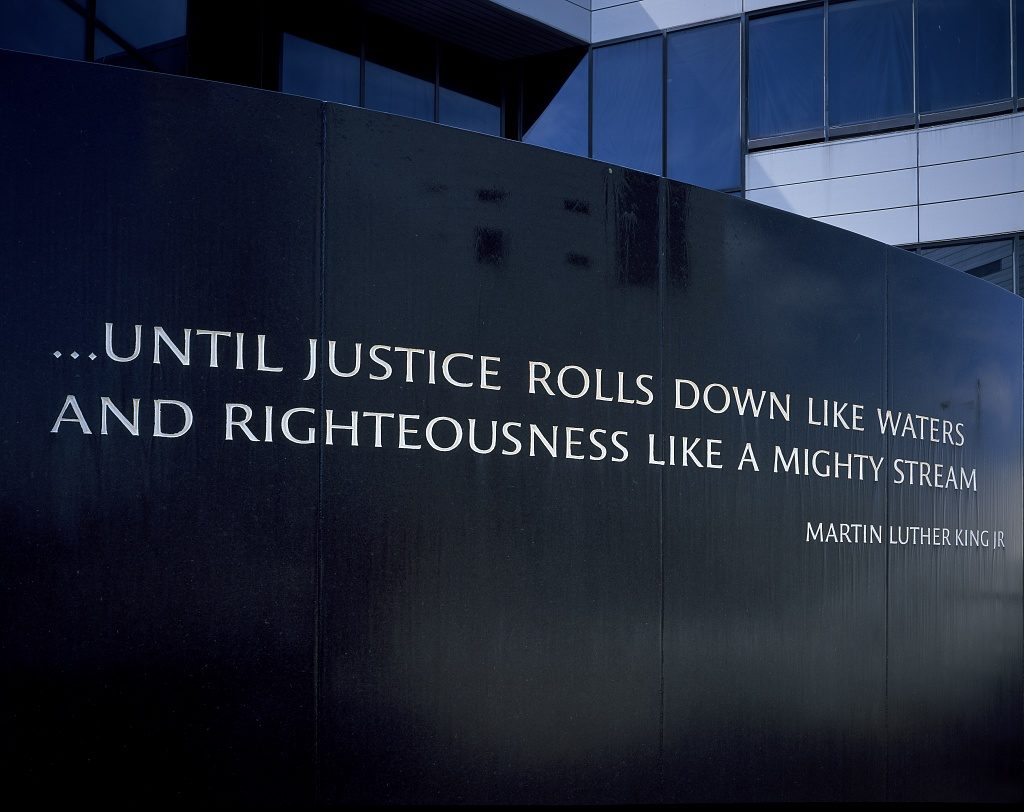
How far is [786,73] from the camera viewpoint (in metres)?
21.3

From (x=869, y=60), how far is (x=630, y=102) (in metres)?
4.12

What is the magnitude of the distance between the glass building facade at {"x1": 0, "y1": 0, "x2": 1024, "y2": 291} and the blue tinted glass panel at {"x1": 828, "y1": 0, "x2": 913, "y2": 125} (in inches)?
0.9

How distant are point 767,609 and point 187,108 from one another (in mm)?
4165

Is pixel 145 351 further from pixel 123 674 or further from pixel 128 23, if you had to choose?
pixel 128 23

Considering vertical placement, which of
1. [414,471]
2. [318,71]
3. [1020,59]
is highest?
[1020,59]

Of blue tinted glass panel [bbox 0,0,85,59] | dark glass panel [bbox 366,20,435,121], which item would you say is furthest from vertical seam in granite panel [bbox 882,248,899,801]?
dark glass panel [bbox 366,20,435,121]

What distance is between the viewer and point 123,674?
509 cm

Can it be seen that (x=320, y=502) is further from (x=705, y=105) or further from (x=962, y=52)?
(x=962, y=52)

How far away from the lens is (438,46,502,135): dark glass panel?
20422mm

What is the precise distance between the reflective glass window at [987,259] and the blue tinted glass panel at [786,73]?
319 centimetres

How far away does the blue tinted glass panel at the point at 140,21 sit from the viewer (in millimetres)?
15406

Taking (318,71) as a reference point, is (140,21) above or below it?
below

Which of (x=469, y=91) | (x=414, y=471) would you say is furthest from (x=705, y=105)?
(x=414, y=471)

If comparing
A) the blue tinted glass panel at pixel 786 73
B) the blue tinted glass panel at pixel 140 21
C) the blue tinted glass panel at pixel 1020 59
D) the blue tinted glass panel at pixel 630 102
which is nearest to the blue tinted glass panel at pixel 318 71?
the blue tinted glass panel at pixel 140 21
